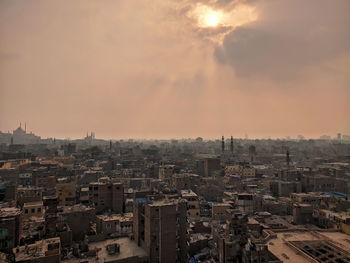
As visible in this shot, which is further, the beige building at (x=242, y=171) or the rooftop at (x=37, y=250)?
the beige building at (x=242, y=171)

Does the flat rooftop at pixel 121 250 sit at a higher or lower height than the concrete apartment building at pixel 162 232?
lower

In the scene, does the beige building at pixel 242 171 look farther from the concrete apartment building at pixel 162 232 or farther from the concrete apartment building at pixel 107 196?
the concrete apartment building at pixel 162 232

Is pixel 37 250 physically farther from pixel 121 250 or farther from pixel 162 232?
pixel 162 232

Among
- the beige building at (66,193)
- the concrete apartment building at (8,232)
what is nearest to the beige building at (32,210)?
the beige building at (66,193)

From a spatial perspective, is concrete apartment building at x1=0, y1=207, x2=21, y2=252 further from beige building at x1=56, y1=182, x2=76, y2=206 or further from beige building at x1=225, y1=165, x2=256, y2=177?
beige building at x1=225, y1=165, x2=256, y2=177

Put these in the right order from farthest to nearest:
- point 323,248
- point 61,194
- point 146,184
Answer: point 146,184, point 61,194, point 323,248

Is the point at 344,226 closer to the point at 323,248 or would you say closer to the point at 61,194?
the point at 323,248

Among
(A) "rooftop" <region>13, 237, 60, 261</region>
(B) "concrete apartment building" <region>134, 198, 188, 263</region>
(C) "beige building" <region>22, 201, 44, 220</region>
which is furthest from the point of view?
(C) "beige building" <region>22, 201, 44, 220</region>

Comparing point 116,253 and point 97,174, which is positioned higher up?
point 97,174

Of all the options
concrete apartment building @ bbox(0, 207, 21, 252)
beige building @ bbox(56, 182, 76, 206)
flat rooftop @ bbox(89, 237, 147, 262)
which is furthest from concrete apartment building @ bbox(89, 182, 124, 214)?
concrete apartment building @ bbox(0, 207, 21, 252)

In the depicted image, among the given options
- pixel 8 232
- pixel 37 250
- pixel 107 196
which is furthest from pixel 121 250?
pixel 107 196

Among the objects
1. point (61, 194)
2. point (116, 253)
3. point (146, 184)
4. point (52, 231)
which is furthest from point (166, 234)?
point (146, 184)
